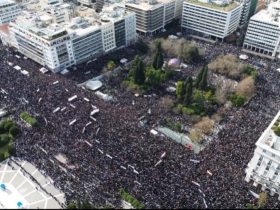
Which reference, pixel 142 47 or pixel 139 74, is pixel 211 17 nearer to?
pixel 142 47

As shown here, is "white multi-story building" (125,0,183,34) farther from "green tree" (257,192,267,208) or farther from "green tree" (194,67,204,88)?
"green tree" (257,192,267,208)

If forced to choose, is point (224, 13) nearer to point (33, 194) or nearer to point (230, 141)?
point (230, 141)

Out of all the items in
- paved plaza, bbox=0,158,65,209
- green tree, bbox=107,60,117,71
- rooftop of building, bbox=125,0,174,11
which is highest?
rooftop of building, bbox=125,0,174,11

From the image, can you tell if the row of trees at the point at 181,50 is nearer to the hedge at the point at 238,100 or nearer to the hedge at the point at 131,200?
the hedge at the point at 238,100

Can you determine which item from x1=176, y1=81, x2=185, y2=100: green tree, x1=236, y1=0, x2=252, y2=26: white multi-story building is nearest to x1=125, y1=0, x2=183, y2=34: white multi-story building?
x1=236, y1=0, x2=252, y2=26: white multi-story building

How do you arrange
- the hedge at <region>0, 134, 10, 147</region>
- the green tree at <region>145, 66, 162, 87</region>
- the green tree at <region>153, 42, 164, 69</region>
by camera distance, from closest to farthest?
the hedge at <region>0, 134, 10, 147</region>
the green tree at <region>145, 66, 162, 87</region>
the green tree at <region>153, 42, 164, 69</region>

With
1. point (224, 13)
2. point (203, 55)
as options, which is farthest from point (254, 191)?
point (224, 13)

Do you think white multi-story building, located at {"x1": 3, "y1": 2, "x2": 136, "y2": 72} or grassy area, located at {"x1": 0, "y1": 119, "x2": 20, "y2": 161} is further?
white multi-story building, located at {"x1": 3, "y1": 2, "x2": 136, "y2": 72}
